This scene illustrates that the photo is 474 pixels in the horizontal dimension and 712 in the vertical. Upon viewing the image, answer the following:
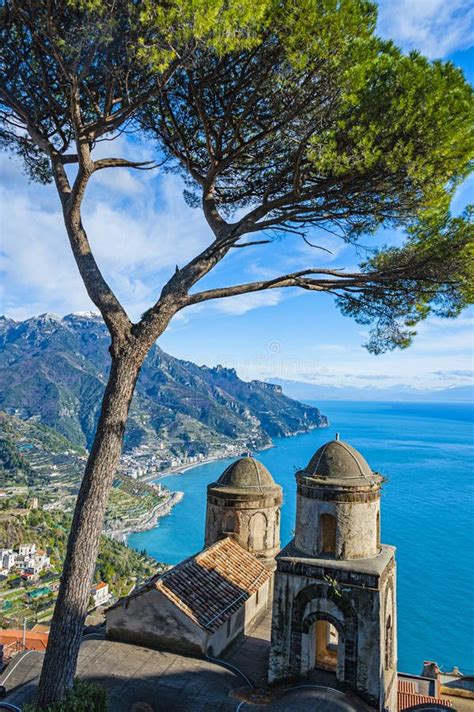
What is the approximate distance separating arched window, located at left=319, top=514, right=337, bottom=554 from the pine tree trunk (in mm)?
4553

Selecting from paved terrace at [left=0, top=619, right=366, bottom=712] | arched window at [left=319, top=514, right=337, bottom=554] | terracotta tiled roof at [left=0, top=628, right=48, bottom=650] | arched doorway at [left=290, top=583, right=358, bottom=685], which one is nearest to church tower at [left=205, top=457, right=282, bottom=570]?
paved terrace at [left=0, top=619, right=366, bottom=712]

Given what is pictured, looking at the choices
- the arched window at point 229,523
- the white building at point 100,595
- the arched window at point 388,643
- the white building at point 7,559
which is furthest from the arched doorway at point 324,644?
the white building at point 7,559

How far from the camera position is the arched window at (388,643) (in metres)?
8.75

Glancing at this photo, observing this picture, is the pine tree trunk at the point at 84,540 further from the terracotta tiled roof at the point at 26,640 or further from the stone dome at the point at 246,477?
the terracotta tiled roof at the point at 26,640

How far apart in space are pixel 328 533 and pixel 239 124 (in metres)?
7.58

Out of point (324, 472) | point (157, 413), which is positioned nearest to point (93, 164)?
point (324, 472)

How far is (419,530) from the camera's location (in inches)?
2324

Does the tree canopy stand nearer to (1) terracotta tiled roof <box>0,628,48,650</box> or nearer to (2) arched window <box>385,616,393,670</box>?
(2) arched window <box>385,616,393,670</box>

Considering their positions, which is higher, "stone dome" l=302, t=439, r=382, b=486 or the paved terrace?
"stone dome" l=302, t=439, r=382, b=486

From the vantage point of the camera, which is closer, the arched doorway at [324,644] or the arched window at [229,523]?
the arched doorway at [324,644]

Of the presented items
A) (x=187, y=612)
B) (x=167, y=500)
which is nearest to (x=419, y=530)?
(x=167, y=500)

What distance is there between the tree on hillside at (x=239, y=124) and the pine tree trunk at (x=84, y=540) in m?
0.02

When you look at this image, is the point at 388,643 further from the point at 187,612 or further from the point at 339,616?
the point at 187,612

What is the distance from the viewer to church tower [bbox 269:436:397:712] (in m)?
7.92
